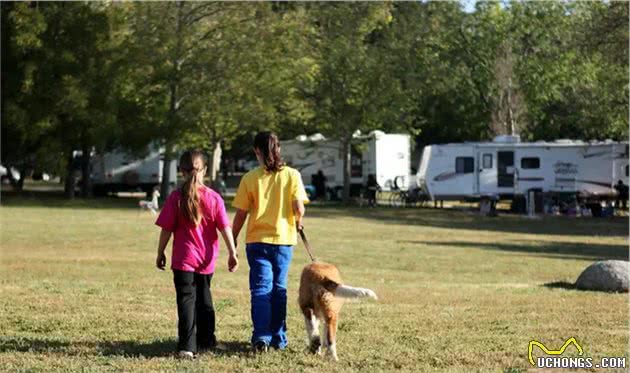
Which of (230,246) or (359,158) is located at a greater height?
(359,158)

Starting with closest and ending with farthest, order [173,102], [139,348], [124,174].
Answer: [139,348] → [173,102] → [124,174]

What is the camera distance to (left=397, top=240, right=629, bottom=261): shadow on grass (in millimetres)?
22938

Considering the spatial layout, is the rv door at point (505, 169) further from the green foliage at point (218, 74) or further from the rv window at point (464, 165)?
the green foliage at point (218, 74)

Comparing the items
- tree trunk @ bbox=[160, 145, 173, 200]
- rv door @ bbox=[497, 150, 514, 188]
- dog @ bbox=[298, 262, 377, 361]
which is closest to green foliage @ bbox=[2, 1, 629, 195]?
tree trunk @ bbox=[160, 145, 173, 200]

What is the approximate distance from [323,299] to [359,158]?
43.0m

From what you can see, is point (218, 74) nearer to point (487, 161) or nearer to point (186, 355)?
point (487, 161)

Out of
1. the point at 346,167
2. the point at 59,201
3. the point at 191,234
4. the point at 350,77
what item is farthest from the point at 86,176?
the point at 191,234

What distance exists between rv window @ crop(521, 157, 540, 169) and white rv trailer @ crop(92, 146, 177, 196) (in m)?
17.1

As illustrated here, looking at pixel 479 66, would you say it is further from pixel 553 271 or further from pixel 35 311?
pixel 35 311

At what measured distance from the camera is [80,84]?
41.9 m

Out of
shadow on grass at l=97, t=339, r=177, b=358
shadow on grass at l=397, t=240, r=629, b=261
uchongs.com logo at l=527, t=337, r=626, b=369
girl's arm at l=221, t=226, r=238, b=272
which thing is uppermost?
girl's arm at l=221, t=226, r=238, b=272

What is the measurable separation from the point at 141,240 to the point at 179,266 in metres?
16.8

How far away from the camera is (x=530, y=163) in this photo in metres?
43.4

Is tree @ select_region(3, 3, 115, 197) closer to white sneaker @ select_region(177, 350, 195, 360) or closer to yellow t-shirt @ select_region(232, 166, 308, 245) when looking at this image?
yellow t-shirt @ select_region(232, 166, 308, 245)
